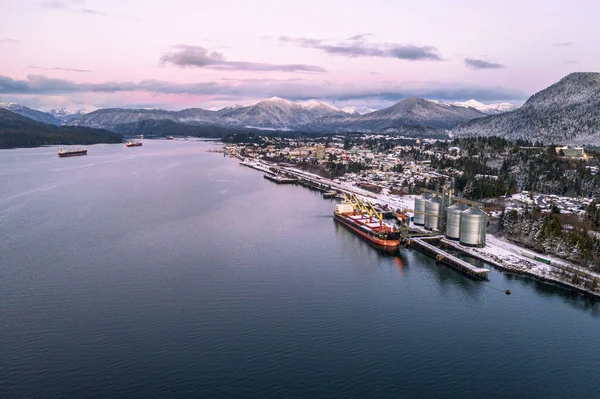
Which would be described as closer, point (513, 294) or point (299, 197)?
point (513, 294)

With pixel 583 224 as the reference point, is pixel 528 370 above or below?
below

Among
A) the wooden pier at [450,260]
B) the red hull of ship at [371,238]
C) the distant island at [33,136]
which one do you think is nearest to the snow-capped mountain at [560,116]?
the red hull of ship at [371,238]

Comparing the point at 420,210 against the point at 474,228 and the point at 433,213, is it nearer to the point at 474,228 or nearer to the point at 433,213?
the point at 433,213

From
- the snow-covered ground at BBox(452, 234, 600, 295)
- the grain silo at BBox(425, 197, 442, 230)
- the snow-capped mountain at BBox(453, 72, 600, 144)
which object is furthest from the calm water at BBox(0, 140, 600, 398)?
the snow-capped mountain at BBox(453, 72, 600, 144)

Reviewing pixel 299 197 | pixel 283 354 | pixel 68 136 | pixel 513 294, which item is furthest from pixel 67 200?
pixel 68 136

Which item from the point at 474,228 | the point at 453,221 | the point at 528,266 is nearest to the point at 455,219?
the point at 453,221

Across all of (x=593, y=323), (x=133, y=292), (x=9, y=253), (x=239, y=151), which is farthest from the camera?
(x=239, y=151)

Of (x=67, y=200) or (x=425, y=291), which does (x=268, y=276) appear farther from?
(x=67, y=200)

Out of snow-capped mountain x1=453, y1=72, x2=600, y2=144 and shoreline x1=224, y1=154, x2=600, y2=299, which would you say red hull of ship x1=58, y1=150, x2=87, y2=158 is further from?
snow-capped mountain x1=453, y1=72, x2=600, y2=144
